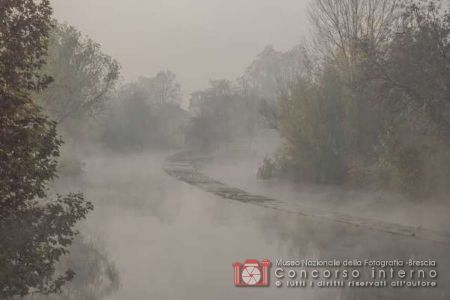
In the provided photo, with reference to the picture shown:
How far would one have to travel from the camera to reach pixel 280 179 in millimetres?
30000

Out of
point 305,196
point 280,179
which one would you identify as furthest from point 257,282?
point 280,179

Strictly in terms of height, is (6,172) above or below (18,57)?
below

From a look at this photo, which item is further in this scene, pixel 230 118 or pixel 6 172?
pixel 230 118

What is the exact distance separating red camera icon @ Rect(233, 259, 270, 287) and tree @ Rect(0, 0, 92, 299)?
16.0 ft

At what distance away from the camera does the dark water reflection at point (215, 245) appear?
930cm

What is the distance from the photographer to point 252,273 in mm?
10562

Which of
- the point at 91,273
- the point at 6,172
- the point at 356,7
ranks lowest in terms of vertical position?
the point at 91,273

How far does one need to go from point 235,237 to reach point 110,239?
12.1 feet

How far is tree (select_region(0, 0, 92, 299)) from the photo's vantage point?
5.13 metres

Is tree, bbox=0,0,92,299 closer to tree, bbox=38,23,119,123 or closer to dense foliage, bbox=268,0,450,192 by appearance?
dense foliage, bbox=268,0,450,192

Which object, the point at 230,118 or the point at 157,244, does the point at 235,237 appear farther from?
the point at 230,118

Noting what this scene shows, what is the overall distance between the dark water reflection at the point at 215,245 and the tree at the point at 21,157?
3776 mm

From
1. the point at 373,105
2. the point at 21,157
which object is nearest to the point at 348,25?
the point at 373,105

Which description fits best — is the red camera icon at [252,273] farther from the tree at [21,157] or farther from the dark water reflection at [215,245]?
the tree at [21,157]
